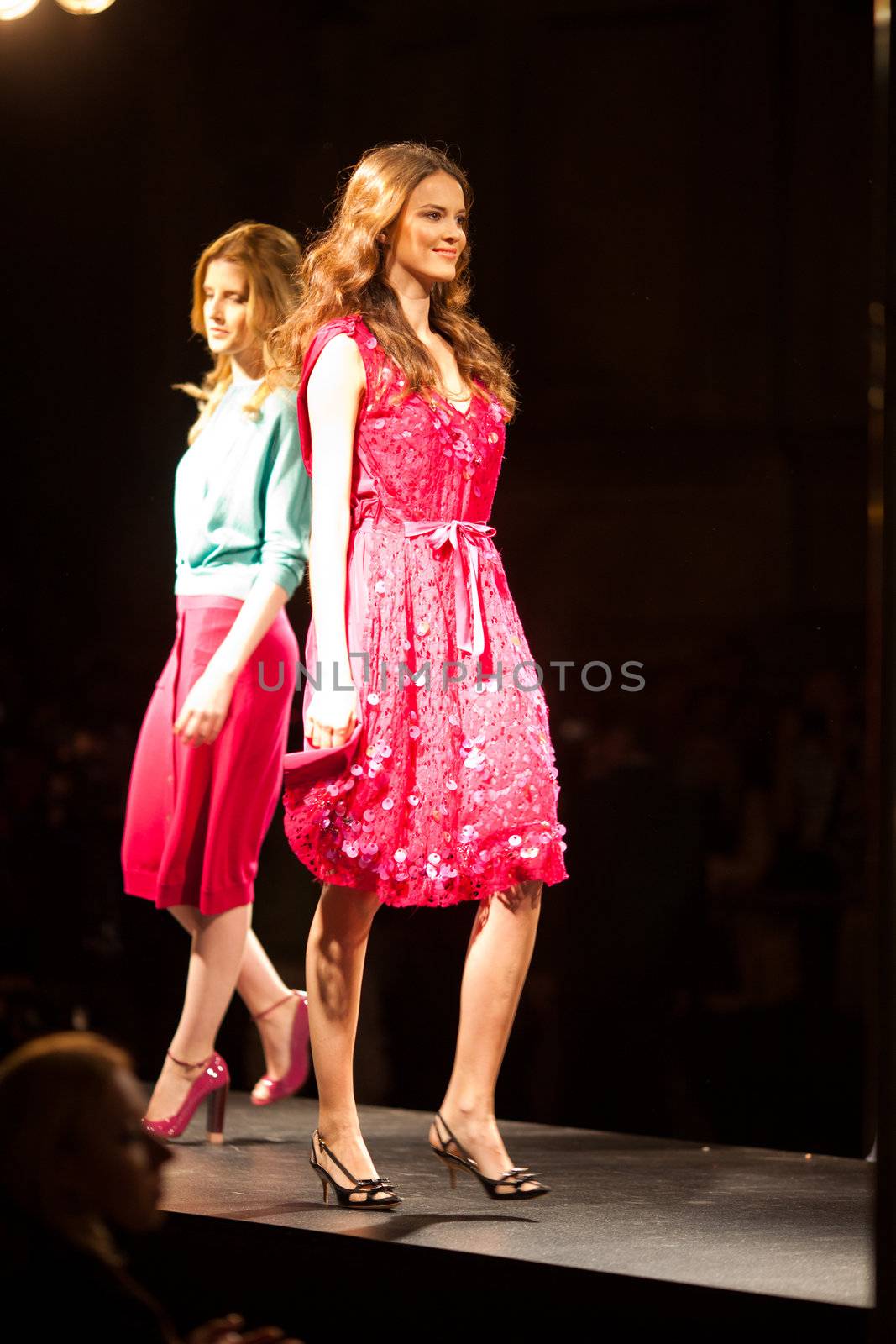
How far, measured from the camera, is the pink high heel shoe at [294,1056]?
375 centimetres

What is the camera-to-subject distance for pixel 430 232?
10.4 ft

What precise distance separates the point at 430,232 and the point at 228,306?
0.69 metres

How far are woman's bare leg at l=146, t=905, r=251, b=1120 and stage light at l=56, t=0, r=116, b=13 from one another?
2.09 m

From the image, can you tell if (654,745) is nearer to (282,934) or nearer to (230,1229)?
(282,934)

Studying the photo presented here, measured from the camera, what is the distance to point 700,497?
12.6 ft

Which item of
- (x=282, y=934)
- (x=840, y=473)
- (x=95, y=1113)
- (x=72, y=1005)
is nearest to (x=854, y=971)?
(x=840, y=473)

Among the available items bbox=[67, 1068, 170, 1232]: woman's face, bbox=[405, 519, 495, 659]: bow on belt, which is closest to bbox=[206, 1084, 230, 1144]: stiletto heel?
bbox=[405, 519, 495, 659]: bow on belt

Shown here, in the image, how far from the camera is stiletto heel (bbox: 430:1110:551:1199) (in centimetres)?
297

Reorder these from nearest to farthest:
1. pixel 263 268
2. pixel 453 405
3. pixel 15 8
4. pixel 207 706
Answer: pixel 453 405 < pixel 207 706 < pixel 263 268 < pixel 15 8

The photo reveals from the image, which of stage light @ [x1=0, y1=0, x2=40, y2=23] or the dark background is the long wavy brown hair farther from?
stage light @ [x1=0, y1=0, x2=40, y2=23]

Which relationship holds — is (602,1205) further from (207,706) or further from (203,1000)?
(207,706)

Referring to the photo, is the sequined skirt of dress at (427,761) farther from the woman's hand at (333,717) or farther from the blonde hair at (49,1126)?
the blonde hair at (49,1126)

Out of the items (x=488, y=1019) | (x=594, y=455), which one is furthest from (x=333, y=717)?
(x=594, y=455)

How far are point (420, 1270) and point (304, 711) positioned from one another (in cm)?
91
